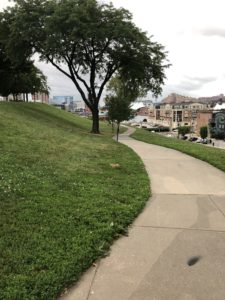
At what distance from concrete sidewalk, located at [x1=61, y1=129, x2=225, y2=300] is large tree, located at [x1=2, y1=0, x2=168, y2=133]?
17.9 meters

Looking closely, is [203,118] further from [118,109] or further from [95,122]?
[118,109]

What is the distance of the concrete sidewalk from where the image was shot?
3.57 metres

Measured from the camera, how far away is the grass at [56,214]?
3754 mm

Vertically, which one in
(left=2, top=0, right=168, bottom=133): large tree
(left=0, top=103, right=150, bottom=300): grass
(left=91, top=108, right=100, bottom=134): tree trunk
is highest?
(left=2, top=0, right=168, bottom=133): large tree

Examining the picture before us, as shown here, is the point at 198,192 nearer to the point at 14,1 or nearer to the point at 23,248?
the point at 23,248

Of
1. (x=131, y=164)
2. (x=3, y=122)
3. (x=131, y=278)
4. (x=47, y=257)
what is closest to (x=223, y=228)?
(x=131, y=278)

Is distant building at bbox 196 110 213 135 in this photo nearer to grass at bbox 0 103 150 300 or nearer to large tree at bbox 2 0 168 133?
large tree at bbox 2 0 168 133

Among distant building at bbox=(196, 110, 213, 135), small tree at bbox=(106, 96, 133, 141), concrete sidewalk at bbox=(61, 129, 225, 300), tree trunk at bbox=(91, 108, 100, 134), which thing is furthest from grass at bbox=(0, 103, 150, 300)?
distant building at bbox=(196, 110, 213, 135)

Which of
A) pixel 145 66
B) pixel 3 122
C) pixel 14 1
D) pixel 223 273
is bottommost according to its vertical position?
pixel 223 273

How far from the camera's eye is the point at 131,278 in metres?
3.81

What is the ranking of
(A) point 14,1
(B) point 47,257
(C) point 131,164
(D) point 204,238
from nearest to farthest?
(B) point 47,257 < (D) point 204,238 < (C) point 131,164 < (A) point 14,1

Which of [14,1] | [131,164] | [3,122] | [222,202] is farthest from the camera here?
[14,1]

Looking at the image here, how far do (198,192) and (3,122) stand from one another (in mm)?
11084

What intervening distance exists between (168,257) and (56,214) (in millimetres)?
1968
